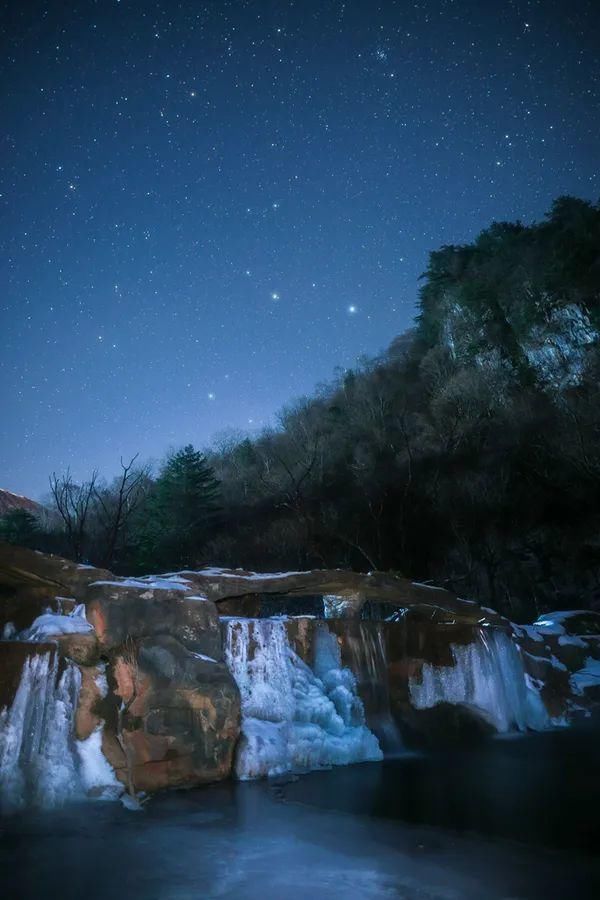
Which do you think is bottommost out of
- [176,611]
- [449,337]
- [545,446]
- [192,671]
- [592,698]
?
[592,698]

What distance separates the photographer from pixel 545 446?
30.0 metres

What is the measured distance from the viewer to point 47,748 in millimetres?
8773

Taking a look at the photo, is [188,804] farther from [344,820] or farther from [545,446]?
[545,446]

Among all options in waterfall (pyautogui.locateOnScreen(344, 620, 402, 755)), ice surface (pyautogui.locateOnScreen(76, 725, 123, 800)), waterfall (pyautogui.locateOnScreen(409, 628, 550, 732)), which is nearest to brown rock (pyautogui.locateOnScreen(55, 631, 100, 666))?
ice surface (pyautogui.locateOnScreen(76, 725, 123, 800))

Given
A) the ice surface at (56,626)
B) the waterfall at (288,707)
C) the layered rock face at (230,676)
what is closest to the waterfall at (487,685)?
the layered rock face at (230,676)

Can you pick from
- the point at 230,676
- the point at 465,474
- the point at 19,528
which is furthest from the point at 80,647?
the point at 19,528

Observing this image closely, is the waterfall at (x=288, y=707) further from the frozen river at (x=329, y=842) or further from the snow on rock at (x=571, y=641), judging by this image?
the snow on rock at (x=571, y=641)

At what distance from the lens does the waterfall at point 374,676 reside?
12.9m

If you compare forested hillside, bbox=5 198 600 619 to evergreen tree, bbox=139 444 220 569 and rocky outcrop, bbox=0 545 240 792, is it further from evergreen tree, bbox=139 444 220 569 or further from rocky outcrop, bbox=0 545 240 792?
rocky outcrop, bbox=0 545 240 792

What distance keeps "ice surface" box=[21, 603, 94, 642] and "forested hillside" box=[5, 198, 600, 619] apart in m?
16.0

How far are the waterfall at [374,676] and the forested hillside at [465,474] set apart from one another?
1271 centimetres

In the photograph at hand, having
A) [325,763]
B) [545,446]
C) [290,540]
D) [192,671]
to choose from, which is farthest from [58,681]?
[545,446]

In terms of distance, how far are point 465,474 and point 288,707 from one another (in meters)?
21.2

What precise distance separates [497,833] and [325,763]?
4.79 metres
